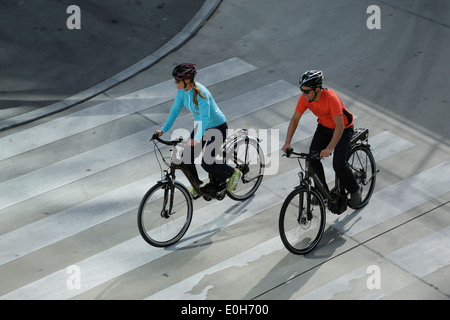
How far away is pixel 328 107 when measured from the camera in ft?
28.3

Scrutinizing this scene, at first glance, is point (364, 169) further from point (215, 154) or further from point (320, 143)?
point (215, 154)

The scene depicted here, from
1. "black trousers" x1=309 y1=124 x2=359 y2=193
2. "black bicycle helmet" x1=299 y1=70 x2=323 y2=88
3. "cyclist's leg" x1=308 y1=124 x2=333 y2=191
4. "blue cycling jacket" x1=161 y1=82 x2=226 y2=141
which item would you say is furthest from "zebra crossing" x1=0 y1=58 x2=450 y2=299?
"black bicycle helmet" x1=299 y1=70 x2=323 y2=88

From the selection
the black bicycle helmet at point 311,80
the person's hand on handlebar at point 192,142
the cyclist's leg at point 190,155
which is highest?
the black bicycle helmet at point 311,80

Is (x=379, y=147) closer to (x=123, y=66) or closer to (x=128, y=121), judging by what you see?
(x=128, y=121)

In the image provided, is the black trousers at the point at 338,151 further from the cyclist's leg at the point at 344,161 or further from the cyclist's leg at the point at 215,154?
the cyclist's leg at the point at 215,154

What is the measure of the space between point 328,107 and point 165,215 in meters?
2.42

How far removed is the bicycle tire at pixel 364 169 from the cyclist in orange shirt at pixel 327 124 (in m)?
0.34

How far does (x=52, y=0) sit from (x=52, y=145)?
20.7ft

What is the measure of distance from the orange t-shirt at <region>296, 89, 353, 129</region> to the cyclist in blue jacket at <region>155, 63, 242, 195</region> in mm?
1107

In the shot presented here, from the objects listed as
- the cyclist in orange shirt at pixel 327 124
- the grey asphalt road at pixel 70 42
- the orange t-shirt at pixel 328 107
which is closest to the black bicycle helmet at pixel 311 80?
the cyclist in orange shirt at pixel 327 124

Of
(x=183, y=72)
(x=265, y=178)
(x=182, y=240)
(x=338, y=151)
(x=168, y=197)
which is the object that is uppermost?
(x=183, y=72)

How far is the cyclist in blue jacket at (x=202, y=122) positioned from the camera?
8.73 metres

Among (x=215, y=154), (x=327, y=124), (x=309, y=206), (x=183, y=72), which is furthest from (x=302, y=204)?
(x=183, y=72)

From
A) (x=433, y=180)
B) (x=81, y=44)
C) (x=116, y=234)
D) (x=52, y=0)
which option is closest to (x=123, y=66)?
(x=81, y=44)
